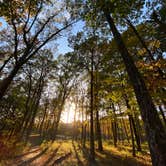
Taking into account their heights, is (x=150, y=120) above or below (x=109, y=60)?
below

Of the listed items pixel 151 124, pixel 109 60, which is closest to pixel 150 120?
pixel 151 124

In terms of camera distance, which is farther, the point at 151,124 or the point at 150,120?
the point at 150,120

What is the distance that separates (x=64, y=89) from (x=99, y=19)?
25029mm

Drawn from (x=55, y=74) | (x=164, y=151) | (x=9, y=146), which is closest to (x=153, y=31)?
(x=164, y=151)

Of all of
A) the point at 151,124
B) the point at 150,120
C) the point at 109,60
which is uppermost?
the point at 109,60

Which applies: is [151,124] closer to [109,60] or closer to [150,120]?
[150,120]

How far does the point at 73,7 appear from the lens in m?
15.1

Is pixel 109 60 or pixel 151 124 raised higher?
pixel 109 60

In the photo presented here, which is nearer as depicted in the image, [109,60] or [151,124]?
[151,124]

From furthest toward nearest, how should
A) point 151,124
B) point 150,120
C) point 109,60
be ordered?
1. point 109,60
2. point 150,120
3. point 151,124

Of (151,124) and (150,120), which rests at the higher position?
(150,120)

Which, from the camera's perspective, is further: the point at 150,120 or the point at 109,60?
the point at 109,60

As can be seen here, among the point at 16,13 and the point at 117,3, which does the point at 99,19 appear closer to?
the point at 117,3

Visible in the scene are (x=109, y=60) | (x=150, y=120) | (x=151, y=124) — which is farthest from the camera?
(x=109, y=60)
